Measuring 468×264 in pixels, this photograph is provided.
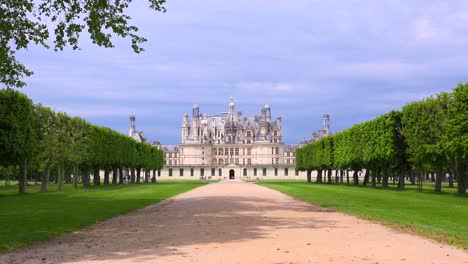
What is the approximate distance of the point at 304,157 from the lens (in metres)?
119

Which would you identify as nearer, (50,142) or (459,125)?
(459,125)

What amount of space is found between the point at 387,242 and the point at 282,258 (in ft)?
14.3

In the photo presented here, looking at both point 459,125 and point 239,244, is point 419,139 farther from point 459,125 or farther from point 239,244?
point 239,244

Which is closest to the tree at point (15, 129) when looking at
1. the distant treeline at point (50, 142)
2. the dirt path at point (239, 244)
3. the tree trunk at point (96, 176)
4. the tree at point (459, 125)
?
the distant treeline at point (50, 142)

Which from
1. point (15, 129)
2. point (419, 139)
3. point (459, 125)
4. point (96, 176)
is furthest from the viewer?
point (96, 176)

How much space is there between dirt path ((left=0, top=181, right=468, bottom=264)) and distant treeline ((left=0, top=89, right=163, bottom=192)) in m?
23.2

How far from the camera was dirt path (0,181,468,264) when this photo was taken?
12717mm

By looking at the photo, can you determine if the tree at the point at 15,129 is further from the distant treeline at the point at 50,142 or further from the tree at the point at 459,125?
the tree at the point at 459,125

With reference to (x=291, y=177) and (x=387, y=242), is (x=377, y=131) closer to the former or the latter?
(x=387, y=242)

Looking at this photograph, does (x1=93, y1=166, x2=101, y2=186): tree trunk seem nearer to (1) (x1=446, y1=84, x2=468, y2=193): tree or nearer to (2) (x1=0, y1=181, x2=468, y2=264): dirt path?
(1) (x1=446, y1=84, x2=468, y2=193): tree

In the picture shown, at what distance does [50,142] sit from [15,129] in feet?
33.5

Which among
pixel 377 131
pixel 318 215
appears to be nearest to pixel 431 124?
pixel 377 131

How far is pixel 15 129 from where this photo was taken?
4503 centimetres

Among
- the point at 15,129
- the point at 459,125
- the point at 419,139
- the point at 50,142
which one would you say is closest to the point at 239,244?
the point at 15,129
